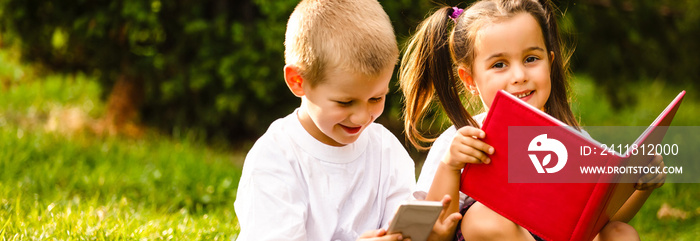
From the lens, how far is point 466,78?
2.73 m

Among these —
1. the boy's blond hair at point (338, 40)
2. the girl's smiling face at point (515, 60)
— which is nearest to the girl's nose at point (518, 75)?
the girl's smiling face at point (515, 60)

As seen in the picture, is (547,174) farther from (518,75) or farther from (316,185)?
(316,185)

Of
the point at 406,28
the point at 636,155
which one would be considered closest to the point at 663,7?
the point at 406,28

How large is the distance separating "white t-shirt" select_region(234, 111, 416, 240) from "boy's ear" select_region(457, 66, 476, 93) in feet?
1.14

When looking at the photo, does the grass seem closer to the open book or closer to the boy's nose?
the boy's nose

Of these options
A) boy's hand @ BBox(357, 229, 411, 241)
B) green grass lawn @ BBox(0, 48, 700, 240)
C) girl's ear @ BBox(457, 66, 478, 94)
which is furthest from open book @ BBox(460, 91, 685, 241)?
green grass lawn @ BBox(0, 48, 700, 240)

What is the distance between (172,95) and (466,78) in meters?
2.60

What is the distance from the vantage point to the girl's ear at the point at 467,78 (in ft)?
8.89

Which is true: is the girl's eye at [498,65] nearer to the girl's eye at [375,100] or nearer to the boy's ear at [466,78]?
the boy's ear at [466,78]

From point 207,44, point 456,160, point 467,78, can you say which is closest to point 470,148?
point 456,160

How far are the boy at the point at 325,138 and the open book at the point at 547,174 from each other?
211 mm

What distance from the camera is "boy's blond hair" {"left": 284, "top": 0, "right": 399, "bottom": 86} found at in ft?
7.52

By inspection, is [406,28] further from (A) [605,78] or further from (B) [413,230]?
(B) [413,230]

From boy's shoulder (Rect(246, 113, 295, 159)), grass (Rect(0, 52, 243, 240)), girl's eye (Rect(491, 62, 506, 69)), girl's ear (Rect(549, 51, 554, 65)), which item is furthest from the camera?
grass (Rect(0, 52, 243, 240))
